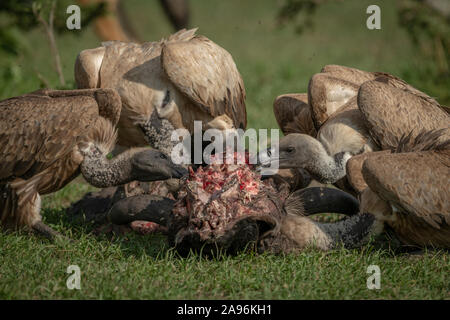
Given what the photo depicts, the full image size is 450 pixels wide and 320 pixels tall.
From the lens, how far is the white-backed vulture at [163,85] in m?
5.28

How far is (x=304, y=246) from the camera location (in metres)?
3.97

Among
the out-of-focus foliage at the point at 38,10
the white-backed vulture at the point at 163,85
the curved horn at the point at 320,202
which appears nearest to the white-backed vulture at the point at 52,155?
the white-backed vulture at the point at 163,85

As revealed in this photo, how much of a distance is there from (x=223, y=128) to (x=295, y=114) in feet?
2.70

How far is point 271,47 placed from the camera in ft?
55.6

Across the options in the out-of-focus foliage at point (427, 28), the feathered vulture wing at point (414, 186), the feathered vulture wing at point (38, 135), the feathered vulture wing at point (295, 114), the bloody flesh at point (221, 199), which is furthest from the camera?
the out-of-focus foliage at point (427, 28)

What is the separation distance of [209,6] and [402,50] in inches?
517

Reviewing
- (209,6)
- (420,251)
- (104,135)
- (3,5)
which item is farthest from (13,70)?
(209,6)

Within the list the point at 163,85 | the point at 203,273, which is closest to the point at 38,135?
the point at 163,85

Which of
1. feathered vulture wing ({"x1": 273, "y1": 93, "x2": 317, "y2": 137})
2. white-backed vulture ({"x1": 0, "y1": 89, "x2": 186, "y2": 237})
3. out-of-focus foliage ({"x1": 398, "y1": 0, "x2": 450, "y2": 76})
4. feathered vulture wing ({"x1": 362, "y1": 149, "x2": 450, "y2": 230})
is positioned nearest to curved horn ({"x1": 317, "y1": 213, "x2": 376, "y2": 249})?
feathered vulture wing ({"x1": 362, "y1": 149, "x2": 450, "y2": 230})

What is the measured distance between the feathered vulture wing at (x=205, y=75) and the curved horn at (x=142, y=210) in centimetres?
133

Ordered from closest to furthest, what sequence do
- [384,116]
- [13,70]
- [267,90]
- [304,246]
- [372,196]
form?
1. [304,246]
2. [372,196]
3. [384,116]
4. [13,70]
5. [267,90]

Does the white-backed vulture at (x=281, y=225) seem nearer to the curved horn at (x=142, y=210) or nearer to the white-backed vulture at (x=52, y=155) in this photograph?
the curved horn at (x=142, y=210)

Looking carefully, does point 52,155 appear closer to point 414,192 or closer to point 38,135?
point 38,135
